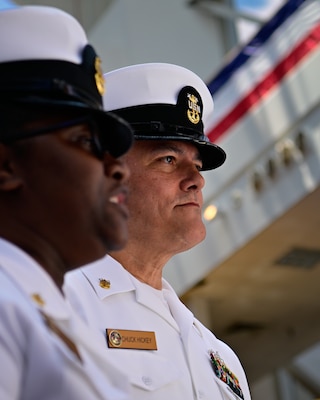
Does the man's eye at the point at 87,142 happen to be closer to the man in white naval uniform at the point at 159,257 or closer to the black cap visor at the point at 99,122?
the black cap visor at the point at 99,122

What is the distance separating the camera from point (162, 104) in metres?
2.56

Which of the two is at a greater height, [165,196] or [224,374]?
[165,196]

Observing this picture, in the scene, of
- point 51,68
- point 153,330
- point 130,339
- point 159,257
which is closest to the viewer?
point 51,68

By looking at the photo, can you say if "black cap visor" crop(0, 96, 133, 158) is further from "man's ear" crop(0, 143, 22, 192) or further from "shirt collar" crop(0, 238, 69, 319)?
"shirt collar" crop(0, 238, 69, 319)

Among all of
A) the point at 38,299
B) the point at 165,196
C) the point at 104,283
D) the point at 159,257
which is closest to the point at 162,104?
the point at 165,196

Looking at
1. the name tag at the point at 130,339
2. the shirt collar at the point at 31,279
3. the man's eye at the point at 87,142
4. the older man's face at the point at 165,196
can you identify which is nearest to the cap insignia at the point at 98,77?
the man's eye at the point at 87,142

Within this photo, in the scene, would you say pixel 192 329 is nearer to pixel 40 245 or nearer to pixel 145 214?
pixel 145 214

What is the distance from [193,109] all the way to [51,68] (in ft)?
3.72

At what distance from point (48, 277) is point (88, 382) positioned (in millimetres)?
166

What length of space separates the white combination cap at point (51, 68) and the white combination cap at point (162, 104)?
2.98 ft

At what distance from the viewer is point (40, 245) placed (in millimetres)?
1385

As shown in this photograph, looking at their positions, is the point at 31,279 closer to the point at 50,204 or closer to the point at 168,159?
the point at 50,204

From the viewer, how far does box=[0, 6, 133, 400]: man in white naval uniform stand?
4.15 ft

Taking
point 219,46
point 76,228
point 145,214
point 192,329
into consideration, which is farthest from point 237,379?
point 219,46
